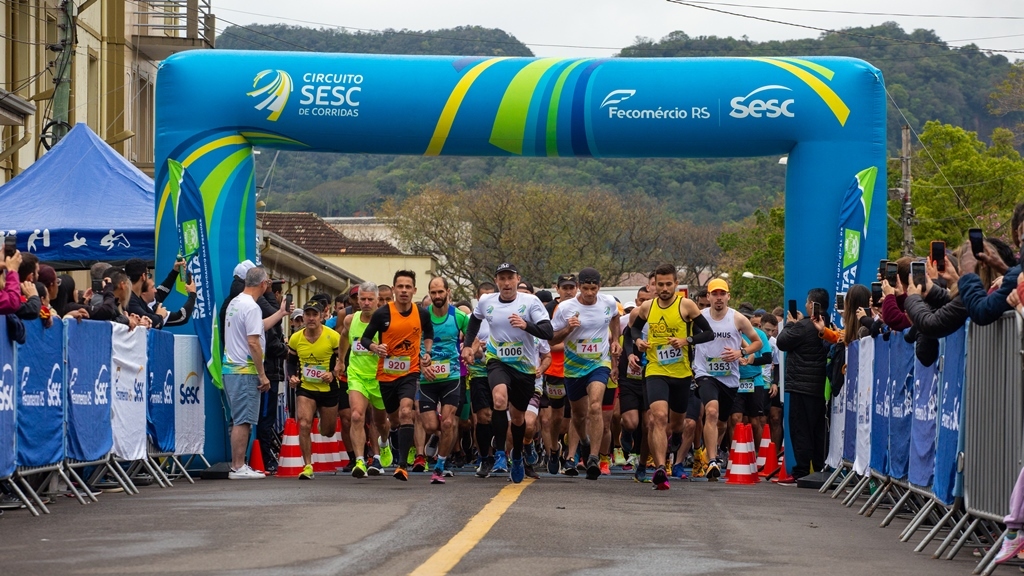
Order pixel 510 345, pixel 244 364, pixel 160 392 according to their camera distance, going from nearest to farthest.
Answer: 1. pixel 160 392
2. pixel 510 345
3. pixel 244 364

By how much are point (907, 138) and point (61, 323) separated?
138ft

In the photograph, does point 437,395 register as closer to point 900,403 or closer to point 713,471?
point 713,471

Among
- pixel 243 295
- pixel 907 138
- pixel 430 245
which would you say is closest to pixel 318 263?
pixel 907 138

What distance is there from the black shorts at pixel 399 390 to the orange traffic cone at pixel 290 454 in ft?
3.49

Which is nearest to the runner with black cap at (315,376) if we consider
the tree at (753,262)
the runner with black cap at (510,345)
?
the runner with black cap at (510,345)

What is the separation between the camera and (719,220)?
327 feet

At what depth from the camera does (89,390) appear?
506 inches

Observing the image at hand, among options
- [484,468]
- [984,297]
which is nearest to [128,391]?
[484,468]

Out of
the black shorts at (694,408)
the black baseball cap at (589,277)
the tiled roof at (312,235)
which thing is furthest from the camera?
the tiled roof at (312,235)

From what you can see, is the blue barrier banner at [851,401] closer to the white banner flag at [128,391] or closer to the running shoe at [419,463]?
the running shoe at [419,463]

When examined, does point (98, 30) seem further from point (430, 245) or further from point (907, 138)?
point (430, 245)

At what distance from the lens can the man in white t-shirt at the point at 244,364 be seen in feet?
52.3

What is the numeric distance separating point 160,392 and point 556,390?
401 centimetres

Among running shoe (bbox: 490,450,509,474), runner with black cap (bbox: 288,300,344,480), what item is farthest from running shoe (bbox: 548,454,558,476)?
runner with black cap (bbox: 288,300,344,480)
